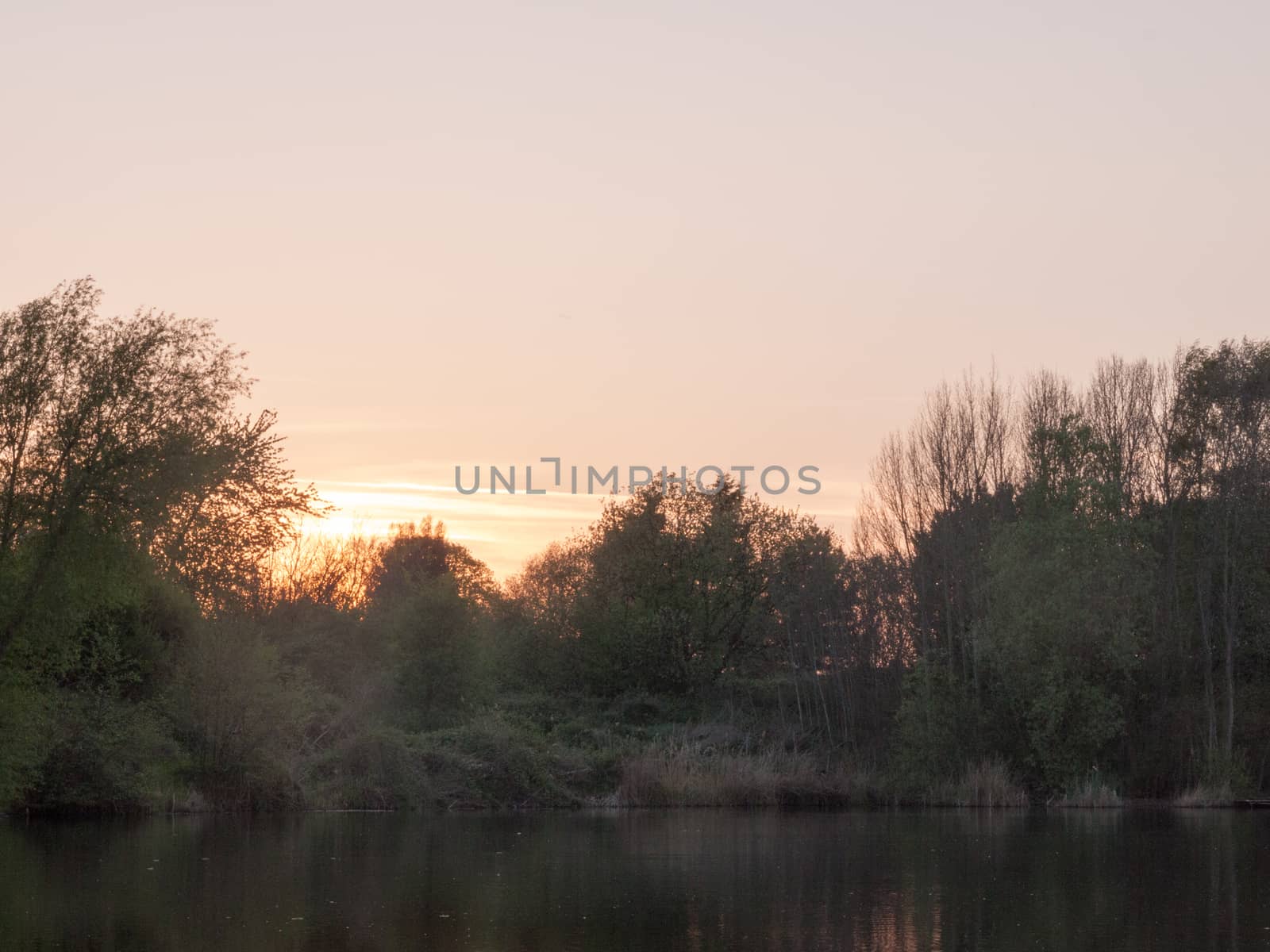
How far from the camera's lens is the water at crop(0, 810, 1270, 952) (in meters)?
14.8

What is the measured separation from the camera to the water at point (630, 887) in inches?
581

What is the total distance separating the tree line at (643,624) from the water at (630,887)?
4.87 meters

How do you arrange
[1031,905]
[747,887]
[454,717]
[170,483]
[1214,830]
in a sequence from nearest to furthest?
[1031,905] < [747,887] < [1214,830] < [170,483] < [454,717]

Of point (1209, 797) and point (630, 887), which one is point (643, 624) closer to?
point (1209, 797)

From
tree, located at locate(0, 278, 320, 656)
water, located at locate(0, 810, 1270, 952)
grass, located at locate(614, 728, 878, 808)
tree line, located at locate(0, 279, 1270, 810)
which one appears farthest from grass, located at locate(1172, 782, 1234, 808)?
tree, located at locate(0, 278, 320, 656)

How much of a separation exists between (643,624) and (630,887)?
36.2m

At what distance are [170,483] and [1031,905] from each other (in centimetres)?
2490

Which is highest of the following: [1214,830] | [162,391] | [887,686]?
[162,391]

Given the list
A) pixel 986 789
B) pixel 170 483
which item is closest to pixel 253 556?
pixel 170 483

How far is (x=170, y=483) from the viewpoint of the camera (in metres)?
35.3

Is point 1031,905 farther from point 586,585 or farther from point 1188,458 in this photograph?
point 586,585

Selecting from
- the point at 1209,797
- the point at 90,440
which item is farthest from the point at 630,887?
the point at 1209,797

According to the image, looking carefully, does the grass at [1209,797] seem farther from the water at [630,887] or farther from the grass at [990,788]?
the water at [630,887]

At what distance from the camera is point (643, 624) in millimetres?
56062
